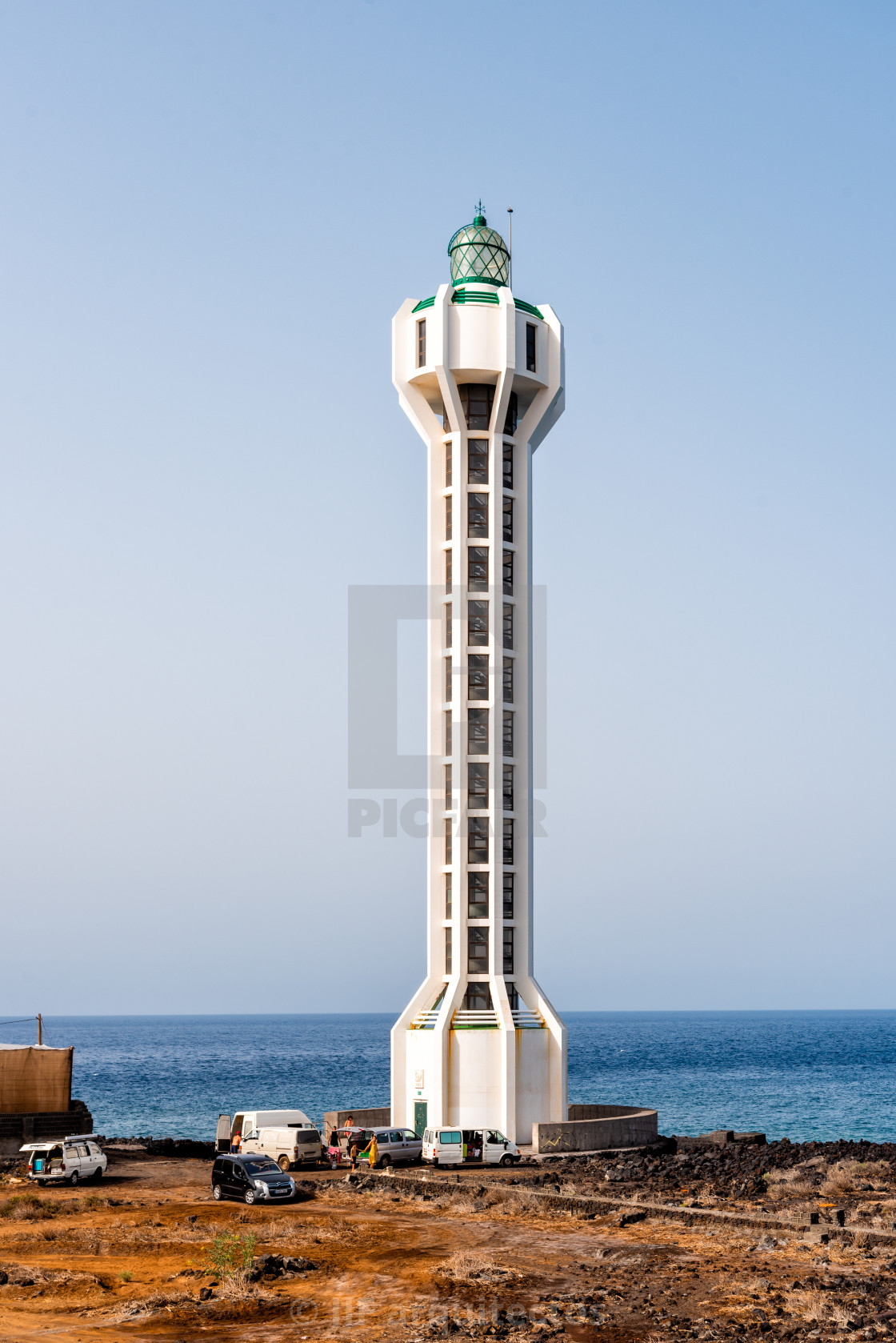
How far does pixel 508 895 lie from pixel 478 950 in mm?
2448

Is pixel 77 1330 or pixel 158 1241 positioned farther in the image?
pixel 158 1241

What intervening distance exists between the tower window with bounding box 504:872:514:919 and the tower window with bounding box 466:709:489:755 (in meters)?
4.94

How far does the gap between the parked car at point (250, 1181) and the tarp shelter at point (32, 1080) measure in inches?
485

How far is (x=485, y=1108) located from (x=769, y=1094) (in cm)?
7593

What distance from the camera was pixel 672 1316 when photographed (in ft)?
77.1

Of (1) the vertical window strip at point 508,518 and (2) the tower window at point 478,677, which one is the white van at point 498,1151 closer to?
(2) the tower window at point 478,677

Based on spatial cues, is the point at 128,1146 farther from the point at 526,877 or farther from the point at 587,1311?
the point at 587,1311

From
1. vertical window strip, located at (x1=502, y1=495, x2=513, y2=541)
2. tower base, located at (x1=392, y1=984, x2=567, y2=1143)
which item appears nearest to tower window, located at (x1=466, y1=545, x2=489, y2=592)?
vertical window strip, located at (x1=502, y1=495, x2=513, y2=541)

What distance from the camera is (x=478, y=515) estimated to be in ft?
177

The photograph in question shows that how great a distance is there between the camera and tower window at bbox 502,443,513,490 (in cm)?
5431

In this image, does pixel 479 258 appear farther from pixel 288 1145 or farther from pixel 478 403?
pixel 288 1145

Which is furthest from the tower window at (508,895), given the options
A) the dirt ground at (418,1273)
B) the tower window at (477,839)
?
the dirt ground at (418,1273)

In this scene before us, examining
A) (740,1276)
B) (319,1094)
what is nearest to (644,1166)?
(740,1276)

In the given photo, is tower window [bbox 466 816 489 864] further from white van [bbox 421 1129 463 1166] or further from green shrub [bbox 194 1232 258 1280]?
green shrub [bbox 194 1232 258 1280]
